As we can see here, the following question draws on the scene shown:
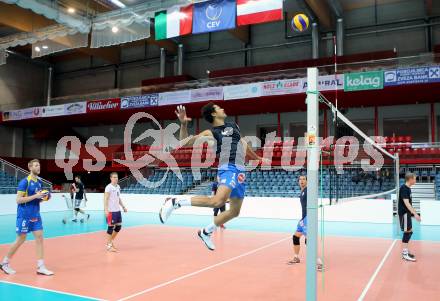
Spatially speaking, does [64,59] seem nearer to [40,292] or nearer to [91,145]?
[91,145]

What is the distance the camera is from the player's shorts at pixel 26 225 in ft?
22.1

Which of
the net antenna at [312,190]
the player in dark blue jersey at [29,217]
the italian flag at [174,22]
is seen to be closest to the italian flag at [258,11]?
the italian flag at [174,22]

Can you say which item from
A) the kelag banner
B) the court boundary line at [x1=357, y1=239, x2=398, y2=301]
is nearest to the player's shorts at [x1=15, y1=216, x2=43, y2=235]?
the court boundary line at [x1=357, y1=239, x2=398, y2=301]

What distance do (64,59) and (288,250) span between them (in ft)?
98.6

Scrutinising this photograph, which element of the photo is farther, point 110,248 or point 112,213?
point 112,213

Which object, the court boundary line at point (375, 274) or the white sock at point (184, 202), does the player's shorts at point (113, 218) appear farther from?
the court boundary line at point (375, 274)

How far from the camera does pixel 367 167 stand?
19.2m

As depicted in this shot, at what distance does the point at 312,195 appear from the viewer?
417 centimetres

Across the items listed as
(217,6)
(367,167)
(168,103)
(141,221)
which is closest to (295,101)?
(367,167)

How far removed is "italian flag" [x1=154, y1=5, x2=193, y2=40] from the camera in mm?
15637

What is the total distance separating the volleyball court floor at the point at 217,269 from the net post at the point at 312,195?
5.34 feet

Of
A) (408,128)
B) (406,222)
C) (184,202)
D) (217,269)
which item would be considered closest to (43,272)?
(217,269)

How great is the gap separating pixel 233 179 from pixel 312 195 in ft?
3.91

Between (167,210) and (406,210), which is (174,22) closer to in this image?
(406,210)
